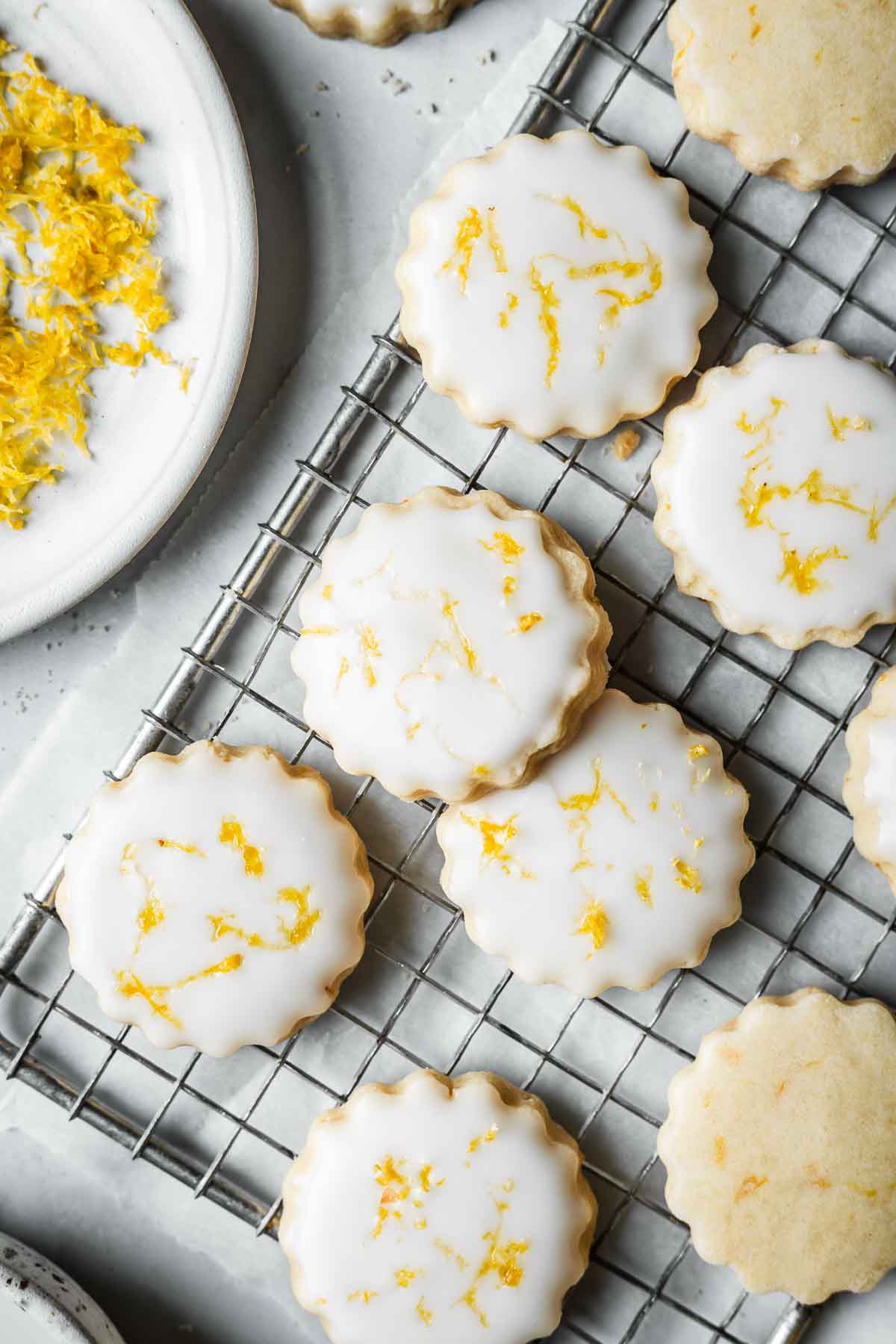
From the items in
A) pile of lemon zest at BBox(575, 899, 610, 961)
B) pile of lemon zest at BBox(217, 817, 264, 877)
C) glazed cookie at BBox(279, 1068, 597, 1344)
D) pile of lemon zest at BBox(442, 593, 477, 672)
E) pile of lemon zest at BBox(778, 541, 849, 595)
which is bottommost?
glazed cookie at BBox(279, 1068, 597, 1344)

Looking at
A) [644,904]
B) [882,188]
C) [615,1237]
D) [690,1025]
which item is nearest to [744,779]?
[644,904]

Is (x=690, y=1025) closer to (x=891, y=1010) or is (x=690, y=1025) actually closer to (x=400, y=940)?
(x=891, y=1010)

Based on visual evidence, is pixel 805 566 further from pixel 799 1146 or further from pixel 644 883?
pixel 799 1146

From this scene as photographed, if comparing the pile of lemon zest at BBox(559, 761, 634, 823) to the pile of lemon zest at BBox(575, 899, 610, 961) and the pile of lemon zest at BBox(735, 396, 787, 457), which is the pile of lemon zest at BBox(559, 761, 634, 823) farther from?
the pile of lemon zest at BBox(735, 396, 787, 457)

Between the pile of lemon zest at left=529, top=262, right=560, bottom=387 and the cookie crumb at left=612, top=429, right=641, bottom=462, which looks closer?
the pile of lemon zest at left=529, top=262, right=560, bottom=387

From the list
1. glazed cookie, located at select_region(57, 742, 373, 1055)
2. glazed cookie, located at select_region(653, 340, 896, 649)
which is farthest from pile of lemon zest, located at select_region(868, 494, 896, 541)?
glazed cookie, located at select_region(57, 742, 373, 1055)

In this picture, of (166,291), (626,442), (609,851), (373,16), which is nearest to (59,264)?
(166,291)
